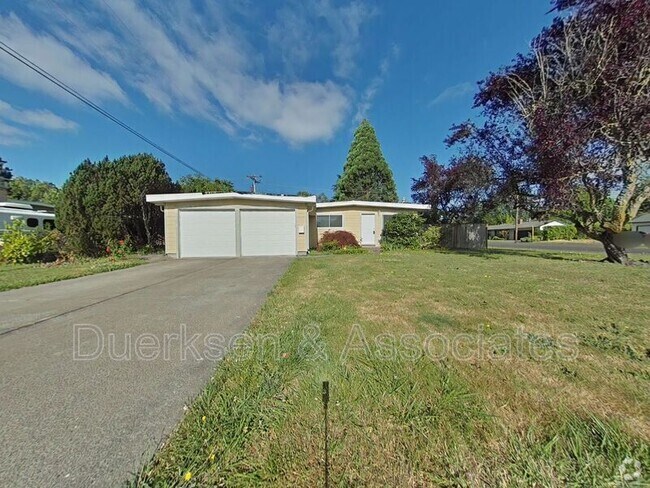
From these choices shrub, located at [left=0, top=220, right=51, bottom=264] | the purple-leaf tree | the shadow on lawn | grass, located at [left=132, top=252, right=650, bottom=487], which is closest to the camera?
grass, located at [left=132, top=252, right=650, bottom=487]

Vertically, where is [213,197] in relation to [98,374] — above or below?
above

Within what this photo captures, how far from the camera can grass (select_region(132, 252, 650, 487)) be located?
1496 millimetres

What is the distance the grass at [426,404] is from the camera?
1496 millimetres

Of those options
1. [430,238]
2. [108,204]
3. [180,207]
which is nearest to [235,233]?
[180,207]

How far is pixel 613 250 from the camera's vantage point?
991 cm

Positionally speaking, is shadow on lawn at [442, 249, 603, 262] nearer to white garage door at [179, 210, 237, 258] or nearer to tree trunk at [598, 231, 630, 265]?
tree trunk at [598, 231, 630, 265]

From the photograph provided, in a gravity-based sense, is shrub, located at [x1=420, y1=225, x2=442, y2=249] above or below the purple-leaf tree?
below

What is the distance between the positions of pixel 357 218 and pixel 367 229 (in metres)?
1.00

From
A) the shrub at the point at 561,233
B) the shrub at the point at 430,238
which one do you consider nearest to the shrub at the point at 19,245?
the shrub at the point at 430,238

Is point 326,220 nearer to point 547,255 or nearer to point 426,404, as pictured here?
point 547,255

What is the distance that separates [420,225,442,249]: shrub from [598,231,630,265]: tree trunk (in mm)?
7289

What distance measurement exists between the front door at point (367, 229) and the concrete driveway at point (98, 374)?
41.6 ft

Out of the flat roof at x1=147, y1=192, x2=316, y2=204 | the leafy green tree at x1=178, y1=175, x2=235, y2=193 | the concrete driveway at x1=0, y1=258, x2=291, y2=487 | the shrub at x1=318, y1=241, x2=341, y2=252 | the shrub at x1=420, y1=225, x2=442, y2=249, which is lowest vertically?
the concrete driveway at x1=0, y1=258, x2=291, y2=487

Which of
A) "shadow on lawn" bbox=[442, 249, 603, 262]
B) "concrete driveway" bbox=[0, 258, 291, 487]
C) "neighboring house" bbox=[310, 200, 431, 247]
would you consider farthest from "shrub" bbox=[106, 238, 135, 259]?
"shadow on lawn" bbox=[442, 249, 603, 262]
